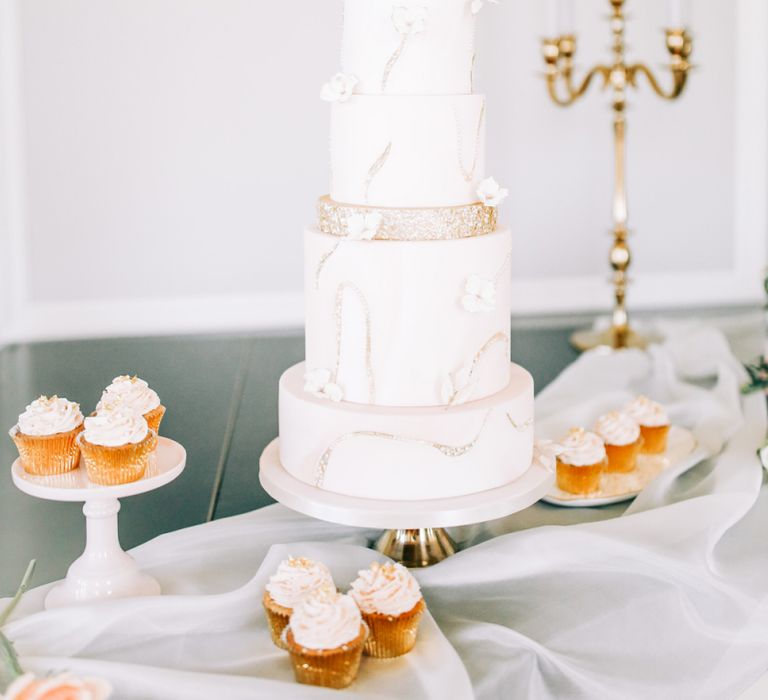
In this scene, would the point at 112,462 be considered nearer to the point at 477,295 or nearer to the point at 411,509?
the point at 411,509

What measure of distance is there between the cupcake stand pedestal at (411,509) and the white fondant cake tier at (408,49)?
580 millimetres

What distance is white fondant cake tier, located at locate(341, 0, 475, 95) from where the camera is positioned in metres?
1.55

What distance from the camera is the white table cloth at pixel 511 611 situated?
4.45ft

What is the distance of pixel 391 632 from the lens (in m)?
1.37

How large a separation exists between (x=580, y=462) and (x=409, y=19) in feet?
2.68

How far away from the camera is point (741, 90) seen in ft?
11.8

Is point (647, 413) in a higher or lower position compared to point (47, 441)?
lower

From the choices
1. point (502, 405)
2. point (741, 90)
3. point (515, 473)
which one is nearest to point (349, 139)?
point (502, 405)

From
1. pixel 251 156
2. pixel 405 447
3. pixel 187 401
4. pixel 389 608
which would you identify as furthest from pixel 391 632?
pixel 251 156

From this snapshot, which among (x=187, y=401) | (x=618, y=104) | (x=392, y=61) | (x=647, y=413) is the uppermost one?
(x=392, y=61)

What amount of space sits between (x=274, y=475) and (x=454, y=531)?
328mm

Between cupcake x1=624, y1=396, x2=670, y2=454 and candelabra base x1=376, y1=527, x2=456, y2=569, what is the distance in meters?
0.59

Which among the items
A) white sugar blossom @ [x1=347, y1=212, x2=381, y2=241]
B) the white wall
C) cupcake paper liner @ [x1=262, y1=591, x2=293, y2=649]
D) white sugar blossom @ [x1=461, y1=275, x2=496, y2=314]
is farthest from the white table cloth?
the white wall

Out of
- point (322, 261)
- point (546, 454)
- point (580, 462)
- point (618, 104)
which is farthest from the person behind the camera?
point (618, 104)
